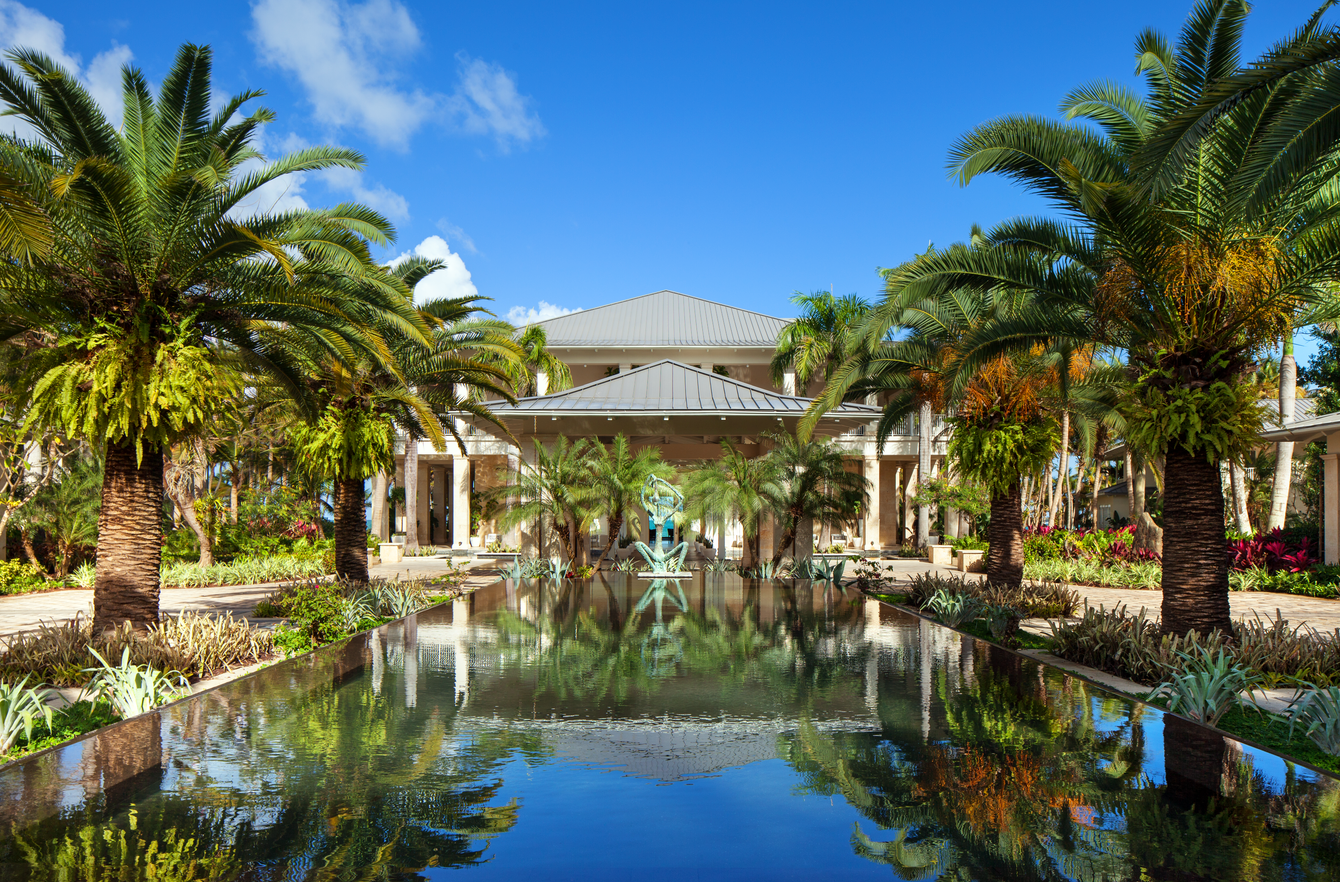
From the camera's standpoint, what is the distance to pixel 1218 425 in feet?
30.9

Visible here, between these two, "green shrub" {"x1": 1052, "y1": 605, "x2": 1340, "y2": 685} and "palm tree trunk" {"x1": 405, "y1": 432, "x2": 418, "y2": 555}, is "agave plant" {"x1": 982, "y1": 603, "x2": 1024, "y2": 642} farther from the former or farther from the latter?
"palm tree trunk" {"x1": 405, "y1": 432, "x2": 418, "y2": 555}

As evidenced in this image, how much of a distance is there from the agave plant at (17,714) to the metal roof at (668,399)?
575 inches

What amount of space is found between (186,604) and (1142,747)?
1691cm

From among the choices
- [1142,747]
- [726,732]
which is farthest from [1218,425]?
[726,732]

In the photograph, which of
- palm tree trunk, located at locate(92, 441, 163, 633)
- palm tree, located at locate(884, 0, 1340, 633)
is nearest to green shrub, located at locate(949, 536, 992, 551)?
palm tree, located at locate(884, 0, 1340, 633)

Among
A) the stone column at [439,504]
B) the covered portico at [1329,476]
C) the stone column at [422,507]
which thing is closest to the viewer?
the covered portico at [1329,476]

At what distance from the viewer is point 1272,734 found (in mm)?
7039

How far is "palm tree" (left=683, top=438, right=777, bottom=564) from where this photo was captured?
71.9ft

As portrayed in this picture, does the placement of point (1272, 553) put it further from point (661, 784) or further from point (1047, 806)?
point (661, 784)

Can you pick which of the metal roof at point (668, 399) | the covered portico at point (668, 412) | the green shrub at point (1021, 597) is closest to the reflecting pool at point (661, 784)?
the green shrub at point (1021, 597)

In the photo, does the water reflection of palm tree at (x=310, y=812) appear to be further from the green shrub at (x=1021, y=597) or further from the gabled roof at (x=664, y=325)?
the gabled roof at (x=664, y=325)

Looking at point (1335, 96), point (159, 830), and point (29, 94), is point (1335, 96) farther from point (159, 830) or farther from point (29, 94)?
point (29, 94)

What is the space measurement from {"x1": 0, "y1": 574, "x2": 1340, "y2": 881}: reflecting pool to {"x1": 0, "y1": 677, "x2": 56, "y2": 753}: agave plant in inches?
18.9

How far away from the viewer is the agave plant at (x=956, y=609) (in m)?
13.3
